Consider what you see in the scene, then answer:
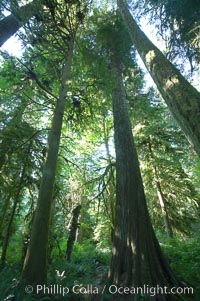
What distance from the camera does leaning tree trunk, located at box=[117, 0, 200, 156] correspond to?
10.2ft

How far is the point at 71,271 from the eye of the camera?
5.54 metres

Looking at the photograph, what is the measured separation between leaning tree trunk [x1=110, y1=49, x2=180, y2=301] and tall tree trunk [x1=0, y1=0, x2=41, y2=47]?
3835 millimetres

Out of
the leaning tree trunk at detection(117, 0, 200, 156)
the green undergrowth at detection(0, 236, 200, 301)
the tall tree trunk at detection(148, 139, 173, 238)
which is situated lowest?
the green undergrowth at detection(0, 236, 200, 301)

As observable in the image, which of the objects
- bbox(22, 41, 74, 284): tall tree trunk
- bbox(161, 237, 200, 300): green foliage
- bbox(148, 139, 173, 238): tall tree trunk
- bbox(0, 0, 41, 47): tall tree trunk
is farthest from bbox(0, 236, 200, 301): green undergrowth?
bbox(0, 0, 41, 47): tall tree trunk

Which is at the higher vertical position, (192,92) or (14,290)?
(192,92)

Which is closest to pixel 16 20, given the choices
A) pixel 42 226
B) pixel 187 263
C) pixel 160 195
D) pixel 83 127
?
pixel 83 127

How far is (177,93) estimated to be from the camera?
11.6 ft

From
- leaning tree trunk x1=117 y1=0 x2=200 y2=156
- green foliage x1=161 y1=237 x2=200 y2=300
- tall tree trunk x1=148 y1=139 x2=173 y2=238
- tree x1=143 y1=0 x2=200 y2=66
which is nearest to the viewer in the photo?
leaning tree trunk x1=117 y1=0 x2=200 y2=156

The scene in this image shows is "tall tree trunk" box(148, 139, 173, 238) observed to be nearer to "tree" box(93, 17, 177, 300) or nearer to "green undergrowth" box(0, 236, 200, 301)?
"green undergrowth" box(0, 236, 200, 301)

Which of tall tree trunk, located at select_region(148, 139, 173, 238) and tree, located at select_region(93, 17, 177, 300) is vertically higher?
tall tree trunk, located at select_region(148, 139, 173, 238)

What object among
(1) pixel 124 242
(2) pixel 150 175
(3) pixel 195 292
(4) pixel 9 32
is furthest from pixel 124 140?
(2) pixel 150 175

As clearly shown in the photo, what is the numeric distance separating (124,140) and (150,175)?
20.9 feet

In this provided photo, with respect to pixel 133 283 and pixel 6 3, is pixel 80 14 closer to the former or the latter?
pixel 6 3

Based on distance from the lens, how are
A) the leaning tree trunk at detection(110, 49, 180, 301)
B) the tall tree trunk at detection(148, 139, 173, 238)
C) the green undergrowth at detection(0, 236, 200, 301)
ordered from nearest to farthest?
the green undergrowth at detection(0, 236, 200, 301), the leaning tree trunk at detection(110, 49, 180, 301), the tall tree trunk at detection(148, 139, 173, 238)
